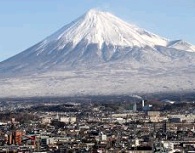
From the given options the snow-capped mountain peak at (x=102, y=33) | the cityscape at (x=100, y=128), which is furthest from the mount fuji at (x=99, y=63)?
the cityscape at (x=100, y=128)

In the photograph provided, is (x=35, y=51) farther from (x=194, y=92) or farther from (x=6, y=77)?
(x=194, y=92)

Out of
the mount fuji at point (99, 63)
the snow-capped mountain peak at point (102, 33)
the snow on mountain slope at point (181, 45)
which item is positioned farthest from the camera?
the snow on mountain slope at point (181, 45)

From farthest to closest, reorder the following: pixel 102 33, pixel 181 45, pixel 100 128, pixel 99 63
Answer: pixel 181 45 < pixel 102 33 < pixel 99 63 < pixel 100 128

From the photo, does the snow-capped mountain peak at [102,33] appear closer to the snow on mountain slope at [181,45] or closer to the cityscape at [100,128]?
the snow on mountain slope at [181,45]

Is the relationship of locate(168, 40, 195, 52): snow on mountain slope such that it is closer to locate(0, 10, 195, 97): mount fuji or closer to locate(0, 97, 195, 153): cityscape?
locate(0, 10, 195, 97): mount fuji

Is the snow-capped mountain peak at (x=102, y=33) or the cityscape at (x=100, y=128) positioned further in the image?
the snow-capped mountain peak at (x=102, y=33)

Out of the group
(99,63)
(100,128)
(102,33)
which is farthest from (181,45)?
(100,128)

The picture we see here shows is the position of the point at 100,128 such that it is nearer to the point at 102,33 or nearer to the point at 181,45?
the point at 102,33

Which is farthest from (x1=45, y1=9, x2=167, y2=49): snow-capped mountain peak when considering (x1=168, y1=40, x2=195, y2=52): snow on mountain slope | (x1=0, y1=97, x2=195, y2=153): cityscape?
(x1=0, y1=97, x2=195, y2=153): cityscape
